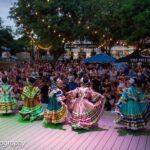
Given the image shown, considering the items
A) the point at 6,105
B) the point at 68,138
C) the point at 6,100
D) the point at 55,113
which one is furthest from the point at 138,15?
the point at 68,138

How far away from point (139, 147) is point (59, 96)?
10.6 ft

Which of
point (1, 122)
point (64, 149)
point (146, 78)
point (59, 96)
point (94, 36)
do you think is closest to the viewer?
point (64, 149)

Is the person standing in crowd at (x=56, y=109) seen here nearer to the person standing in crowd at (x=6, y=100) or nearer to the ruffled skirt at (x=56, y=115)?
the ruffled skirt at (x=56, y=115)

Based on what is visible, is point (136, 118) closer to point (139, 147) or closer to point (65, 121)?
point (139, 147)

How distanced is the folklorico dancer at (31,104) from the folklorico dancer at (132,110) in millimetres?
2915

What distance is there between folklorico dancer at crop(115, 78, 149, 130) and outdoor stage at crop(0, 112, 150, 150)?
285 millimetres

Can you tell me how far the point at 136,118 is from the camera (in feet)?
30.7

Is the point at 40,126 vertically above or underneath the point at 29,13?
underneath

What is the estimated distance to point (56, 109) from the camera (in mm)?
10391

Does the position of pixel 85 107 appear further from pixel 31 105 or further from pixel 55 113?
pixel 31 105

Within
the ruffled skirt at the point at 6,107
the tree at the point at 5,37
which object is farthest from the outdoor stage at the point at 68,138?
the tree at the point at 5,37

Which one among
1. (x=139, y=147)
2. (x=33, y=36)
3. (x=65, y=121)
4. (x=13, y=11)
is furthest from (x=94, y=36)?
(x=139, y=147)

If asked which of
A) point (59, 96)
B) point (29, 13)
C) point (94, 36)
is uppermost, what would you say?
point (29, 13)

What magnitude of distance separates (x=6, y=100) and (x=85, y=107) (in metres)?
3.46
